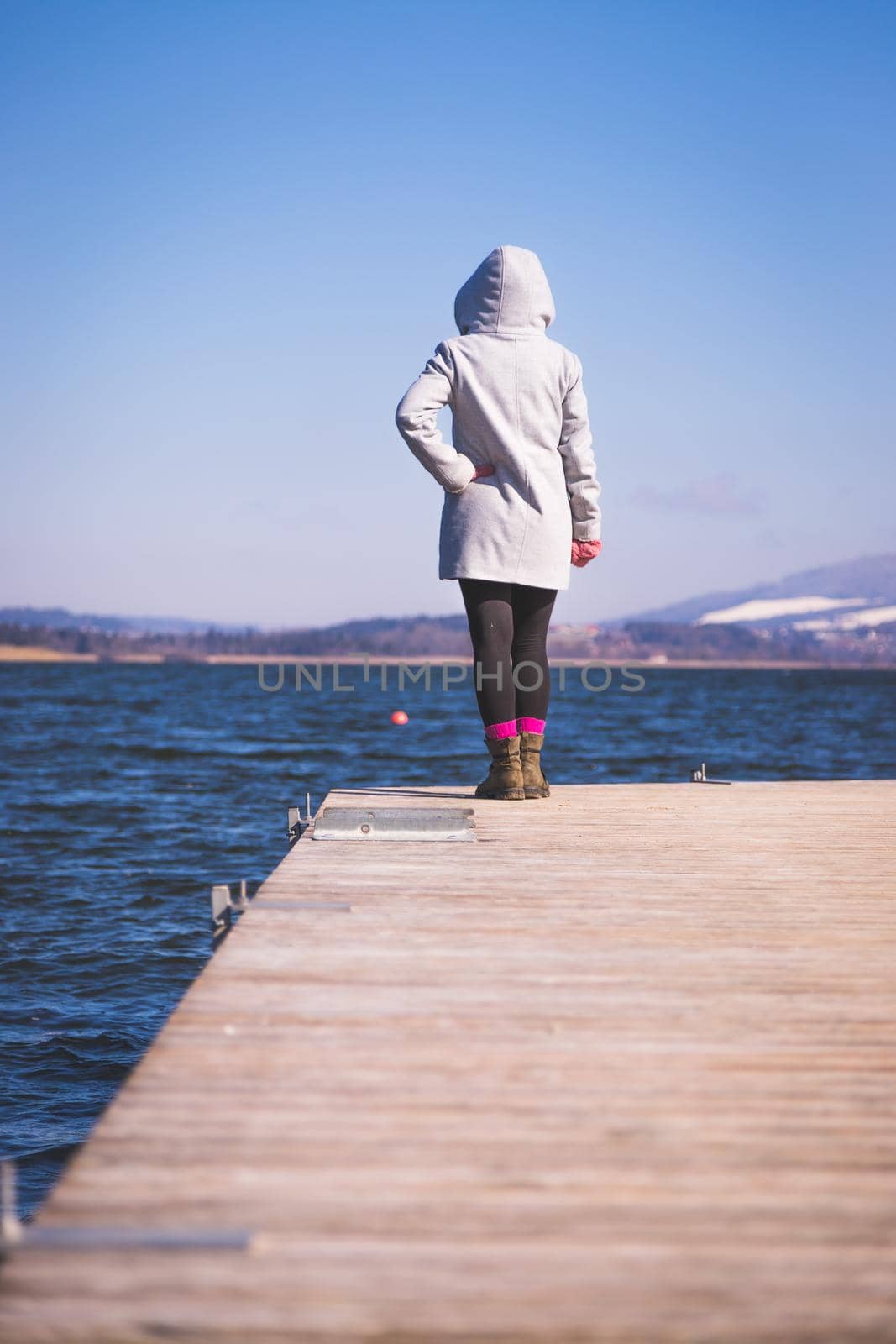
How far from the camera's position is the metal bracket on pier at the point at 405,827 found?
430cm

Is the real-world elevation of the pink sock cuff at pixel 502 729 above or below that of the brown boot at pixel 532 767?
above

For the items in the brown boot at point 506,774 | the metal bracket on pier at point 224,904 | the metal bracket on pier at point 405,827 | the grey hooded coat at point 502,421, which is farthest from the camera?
the brown boot at point 506,774

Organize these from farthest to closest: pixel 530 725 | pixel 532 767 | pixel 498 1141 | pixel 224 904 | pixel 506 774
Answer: pixel 532 767 → pixel 506 774 → pixel 530 725 → pixel 224 904 → pixel 498 1141

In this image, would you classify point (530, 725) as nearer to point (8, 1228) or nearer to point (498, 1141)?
point (498, 1141)

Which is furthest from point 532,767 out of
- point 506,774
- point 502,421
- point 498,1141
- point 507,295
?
point 498,1141

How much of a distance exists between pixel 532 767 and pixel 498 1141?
12.6ft

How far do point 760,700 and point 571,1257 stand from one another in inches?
2650

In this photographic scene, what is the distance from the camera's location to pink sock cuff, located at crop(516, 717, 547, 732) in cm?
526

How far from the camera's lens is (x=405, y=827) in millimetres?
4340

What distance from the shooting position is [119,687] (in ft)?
254

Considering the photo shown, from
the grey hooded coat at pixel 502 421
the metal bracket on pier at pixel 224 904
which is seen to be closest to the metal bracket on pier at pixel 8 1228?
the metal bracket on pier at pixel 224 904

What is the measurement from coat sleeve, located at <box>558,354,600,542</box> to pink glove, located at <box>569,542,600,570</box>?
0.02 m

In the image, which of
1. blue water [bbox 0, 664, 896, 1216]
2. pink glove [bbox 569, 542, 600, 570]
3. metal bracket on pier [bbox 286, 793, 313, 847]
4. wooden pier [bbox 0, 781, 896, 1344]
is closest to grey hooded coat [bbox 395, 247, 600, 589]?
pink glove [bbox 569, 542, 600, 570]

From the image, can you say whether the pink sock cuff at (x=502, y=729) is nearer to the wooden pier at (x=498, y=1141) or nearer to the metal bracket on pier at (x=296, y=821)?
the metal bracket on pier at (x=296, y=821)
